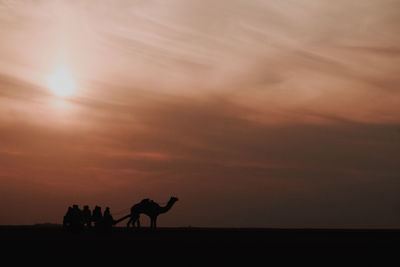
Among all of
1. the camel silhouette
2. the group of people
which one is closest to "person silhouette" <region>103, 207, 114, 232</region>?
the group of people

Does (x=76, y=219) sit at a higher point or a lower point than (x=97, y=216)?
lower

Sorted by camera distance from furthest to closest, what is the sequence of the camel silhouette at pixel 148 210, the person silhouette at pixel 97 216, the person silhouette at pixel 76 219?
the camel silhouette at pixel 148 210 < the person silhouette at pixel 97 216 < the person silhouette at pixel 76 219

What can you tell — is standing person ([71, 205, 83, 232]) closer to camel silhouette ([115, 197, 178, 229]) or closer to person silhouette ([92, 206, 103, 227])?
person silhouette ([92, 206, 103, 227])

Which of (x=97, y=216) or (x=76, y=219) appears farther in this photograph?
(x=97, y=216)

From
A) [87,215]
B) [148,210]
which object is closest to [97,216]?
[87,215]

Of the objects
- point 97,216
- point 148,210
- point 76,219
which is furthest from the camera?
point 148,210

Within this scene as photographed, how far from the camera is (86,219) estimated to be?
184ft

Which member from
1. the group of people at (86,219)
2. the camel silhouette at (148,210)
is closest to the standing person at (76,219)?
the group of people at (86,219)

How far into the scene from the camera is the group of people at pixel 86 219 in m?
54.4

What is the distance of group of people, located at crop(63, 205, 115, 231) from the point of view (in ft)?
178

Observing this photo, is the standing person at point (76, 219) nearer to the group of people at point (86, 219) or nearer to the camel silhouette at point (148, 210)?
the group of people at point (86, 219)

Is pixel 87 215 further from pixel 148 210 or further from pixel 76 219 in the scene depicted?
pixel 148 210

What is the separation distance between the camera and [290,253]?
31.5 m

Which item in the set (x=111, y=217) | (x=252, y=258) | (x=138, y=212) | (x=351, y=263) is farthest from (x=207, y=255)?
(x=138, y=212)
